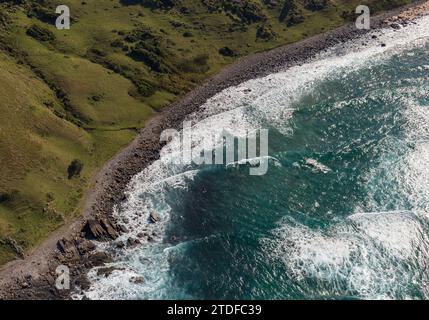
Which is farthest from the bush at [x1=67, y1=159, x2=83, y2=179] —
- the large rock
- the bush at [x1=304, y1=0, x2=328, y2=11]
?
the bush at [x1=304, y1=0, x2=328, y2=11]

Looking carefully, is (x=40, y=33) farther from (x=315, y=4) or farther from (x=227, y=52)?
(x=315, y=4)

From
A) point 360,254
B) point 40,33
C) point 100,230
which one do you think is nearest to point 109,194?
point 100,230

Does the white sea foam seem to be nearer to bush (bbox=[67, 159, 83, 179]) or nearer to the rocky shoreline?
the rocky shoreline

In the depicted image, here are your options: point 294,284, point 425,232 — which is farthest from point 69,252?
point 425,232
